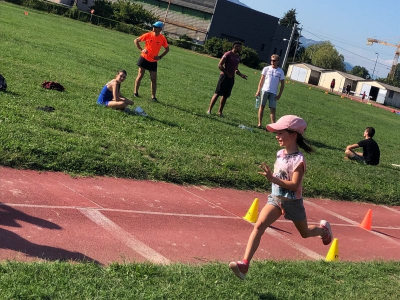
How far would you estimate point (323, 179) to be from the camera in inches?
458

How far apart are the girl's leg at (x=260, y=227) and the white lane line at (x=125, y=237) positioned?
0.83 meters

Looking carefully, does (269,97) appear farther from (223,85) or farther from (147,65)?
(147,65)

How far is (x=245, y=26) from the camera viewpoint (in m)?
96.5

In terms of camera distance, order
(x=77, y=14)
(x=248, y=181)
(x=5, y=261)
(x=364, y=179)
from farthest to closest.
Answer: (x=77, y=14), (x=364, y=179), (x=248, y=181), (x=5, y=261)

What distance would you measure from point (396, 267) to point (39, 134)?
561cm

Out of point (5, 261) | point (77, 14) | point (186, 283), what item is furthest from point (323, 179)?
point (77, 14)

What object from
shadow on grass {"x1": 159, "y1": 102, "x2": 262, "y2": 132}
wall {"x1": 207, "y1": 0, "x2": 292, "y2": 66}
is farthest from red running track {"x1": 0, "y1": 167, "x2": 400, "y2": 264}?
wall {"x1": 207, "y1": 0, "x2": 292, "y2": 66}

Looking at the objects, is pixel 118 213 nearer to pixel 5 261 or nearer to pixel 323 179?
pixel 5 261

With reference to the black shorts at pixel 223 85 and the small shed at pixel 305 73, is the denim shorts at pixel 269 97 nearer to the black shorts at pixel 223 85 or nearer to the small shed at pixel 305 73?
the black shorts at pixel 223 85

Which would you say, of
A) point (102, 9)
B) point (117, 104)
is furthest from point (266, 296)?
point (102, 9)

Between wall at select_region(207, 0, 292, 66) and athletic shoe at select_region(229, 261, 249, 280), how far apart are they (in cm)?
9119

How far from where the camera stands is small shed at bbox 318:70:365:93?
96875mm

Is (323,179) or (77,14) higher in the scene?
(77,14)

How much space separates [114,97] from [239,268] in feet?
26.2
